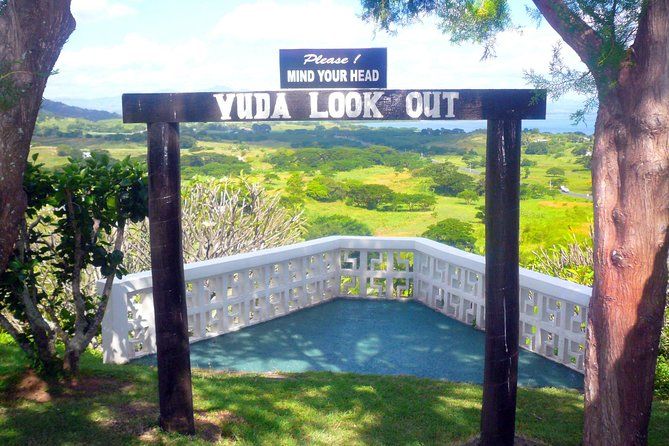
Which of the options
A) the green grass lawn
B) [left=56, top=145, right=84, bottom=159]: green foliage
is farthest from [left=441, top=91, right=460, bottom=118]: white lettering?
[left=56, top=145, right=84, bottom=159]: green foliage

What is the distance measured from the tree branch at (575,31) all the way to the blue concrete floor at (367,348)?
3.34 m

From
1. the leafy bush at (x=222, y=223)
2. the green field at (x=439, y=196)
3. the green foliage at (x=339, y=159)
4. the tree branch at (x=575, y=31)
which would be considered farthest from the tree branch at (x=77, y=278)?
the green foliage at (x=339, y=159)

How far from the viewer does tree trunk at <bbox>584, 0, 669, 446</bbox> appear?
432 cm

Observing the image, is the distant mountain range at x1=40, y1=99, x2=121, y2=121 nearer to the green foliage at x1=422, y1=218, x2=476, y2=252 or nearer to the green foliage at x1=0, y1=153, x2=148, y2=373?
the green foliage at x1=422, y1=218, x2=476, y2=252

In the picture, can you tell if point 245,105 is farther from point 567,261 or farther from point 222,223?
point 567,261

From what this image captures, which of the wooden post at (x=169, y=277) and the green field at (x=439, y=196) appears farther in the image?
the green field at (x=439, y=196)

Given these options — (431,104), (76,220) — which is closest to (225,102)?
(431,104)

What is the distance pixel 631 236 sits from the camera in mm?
4398

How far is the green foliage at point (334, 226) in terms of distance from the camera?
19.1 metres

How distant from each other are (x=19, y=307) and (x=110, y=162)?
1.42 m

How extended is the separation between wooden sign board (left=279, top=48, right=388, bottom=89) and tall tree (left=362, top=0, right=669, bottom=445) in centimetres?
124

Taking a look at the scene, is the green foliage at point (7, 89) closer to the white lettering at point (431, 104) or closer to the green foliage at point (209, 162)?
the white lettering at point (431, 104)

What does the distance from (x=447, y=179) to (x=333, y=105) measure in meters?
20.7

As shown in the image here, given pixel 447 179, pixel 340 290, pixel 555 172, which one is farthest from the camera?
pixel 447 179
